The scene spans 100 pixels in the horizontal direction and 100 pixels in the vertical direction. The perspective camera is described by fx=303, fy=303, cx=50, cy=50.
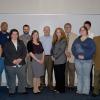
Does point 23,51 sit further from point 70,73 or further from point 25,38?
point 70,73

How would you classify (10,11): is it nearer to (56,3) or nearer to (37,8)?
(37,8)

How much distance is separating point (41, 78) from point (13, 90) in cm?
90

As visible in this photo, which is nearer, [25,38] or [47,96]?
[47,96]

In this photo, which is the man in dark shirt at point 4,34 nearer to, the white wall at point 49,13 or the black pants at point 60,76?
the white wall at point 49,13

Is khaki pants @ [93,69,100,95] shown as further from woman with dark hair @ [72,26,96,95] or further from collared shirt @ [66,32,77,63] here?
collared shirt @ [66,32,77,63]

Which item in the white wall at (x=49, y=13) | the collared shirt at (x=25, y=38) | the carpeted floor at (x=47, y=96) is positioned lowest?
the carpeted floor at (x=47, y=96)

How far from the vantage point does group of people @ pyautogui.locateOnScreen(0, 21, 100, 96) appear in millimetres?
6832

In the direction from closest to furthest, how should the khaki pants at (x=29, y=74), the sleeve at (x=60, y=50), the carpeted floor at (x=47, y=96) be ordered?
the carpeted floor at (x=47, y=96), the sleeve at (x=60, y=50), the khaki pants at (x=29, y=74)

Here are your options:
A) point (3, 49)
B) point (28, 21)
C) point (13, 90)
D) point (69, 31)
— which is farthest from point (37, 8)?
point (13, 90)

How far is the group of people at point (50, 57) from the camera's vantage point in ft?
22.4

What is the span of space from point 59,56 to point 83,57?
0.57 metres

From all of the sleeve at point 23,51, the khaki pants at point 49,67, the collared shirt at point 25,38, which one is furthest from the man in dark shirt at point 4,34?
the khaki pants at point 49,67

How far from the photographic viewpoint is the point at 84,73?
695 centimetres

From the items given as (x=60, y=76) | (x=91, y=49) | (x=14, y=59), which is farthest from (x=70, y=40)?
(x=14, y=59)
